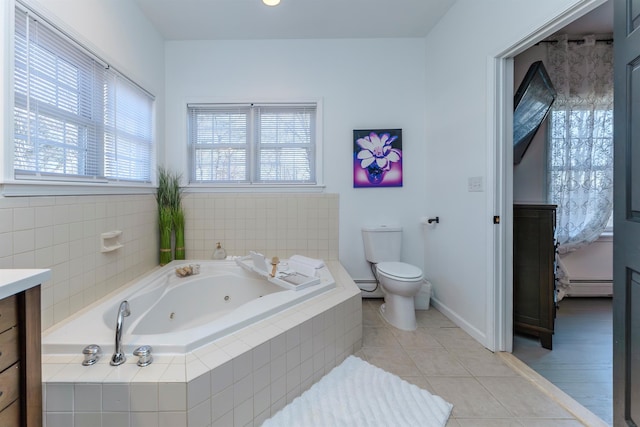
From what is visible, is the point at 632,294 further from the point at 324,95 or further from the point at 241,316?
the point at 324,95

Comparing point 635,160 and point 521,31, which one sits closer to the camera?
point 635,160

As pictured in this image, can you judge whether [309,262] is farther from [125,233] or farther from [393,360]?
[125,233]

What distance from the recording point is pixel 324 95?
2639mm

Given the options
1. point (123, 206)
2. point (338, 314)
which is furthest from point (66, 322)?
point (338, 314)

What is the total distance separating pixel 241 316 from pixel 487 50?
2330 mm

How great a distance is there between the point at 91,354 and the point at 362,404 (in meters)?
1.24

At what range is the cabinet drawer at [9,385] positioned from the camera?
68cm

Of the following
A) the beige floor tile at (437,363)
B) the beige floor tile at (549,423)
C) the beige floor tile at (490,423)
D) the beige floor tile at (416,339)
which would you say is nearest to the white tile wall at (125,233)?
the beige floor tile at (416,339)

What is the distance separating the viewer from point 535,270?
6.27 ft

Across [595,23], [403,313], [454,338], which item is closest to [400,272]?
[403,313]

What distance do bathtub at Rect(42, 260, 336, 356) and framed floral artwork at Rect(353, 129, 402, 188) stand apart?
105 centimetres

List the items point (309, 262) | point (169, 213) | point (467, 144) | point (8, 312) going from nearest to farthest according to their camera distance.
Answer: point (8, 312) → point (467, 144) → point (309, 262) → point (169, 213)

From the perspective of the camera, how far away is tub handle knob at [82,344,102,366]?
105 cm

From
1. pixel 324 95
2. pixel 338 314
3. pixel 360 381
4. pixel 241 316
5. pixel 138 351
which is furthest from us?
pixel 324 95
